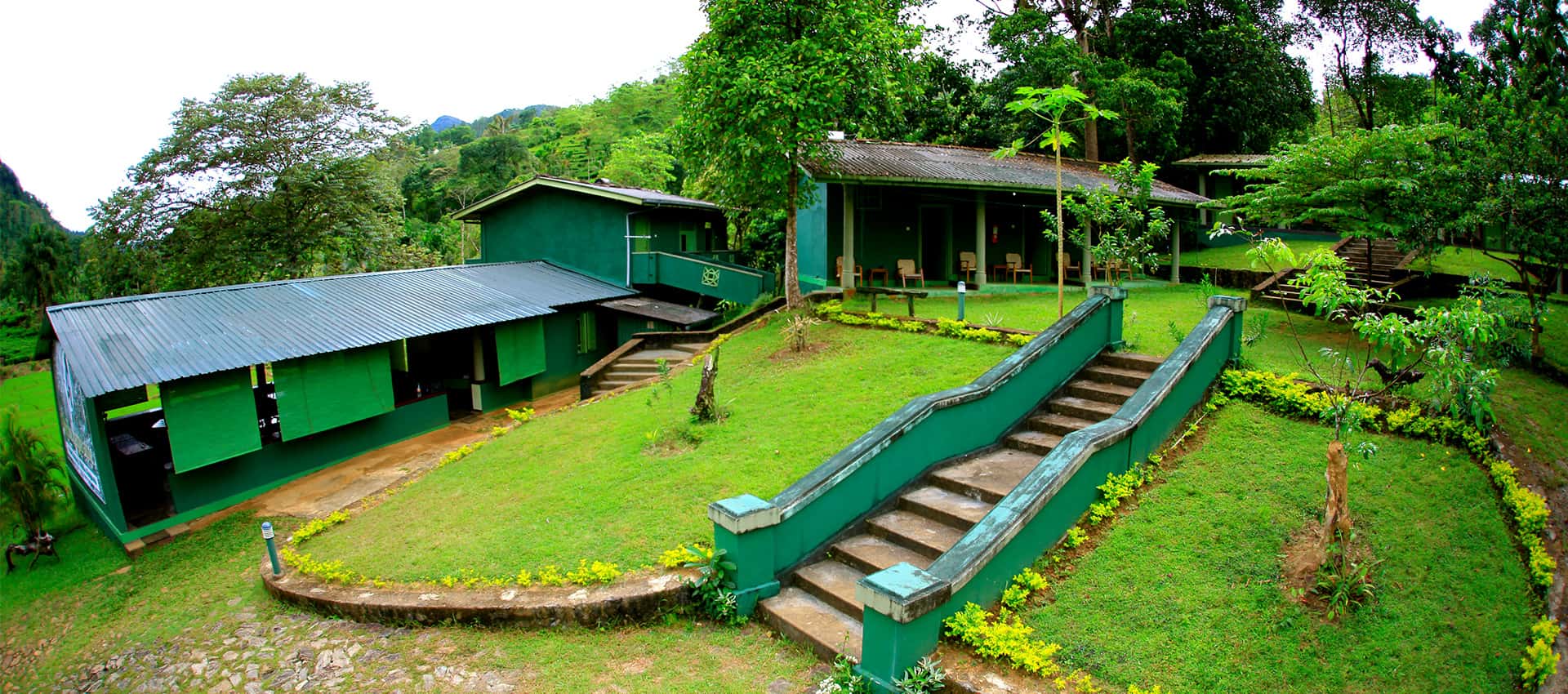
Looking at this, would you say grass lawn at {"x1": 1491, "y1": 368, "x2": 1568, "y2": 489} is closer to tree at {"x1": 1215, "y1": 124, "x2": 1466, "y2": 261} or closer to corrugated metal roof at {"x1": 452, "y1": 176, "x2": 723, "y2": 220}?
tree at {"x1": 1215, "y1": 124, "x2": 1466, "y2": 261}

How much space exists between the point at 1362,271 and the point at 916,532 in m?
15.9

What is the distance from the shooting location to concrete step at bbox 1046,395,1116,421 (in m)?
8.17

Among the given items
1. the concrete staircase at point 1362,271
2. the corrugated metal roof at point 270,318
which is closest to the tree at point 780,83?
the corrugated metal roof at point 270,318

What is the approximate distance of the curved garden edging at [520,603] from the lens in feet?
20.8

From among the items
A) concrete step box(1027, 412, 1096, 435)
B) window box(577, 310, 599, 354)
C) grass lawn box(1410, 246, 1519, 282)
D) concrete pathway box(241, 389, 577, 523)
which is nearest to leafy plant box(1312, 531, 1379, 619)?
concrete step box(1027, 412, 1096, 435)

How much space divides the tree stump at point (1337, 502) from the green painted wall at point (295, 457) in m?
13.6

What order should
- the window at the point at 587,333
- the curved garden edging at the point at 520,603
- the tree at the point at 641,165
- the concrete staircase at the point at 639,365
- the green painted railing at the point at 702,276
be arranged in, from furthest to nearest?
1. the tree at the point at 641,165
2. the green painted railing at the point at 702,276
3. the window at the point at 587,333
4. the concrete staircase at the point at 639,365
5. the curved garden edging at the point at 520,603

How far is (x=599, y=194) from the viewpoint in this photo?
2005 cm

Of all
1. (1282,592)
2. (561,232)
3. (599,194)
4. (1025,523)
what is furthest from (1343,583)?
(561,232)

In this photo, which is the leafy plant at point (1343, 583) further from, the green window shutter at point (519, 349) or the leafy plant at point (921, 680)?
the green window shutter at point (519, 349)

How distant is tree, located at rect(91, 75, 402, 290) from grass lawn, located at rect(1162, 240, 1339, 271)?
2365 cm

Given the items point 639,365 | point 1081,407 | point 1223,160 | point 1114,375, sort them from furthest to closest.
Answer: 1. point 1223,160
2. point 639,365
3. point 1114,375
4. point 1081,407

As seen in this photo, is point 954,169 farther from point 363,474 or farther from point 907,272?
point 363,474

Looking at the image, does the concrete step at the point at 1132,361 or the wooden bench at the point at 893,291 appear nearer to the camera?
the concrete step at the point at 1132,361
